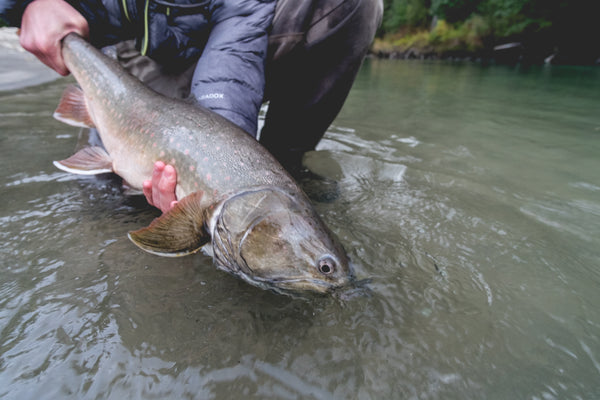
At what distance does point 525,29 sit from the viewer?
24.6 m

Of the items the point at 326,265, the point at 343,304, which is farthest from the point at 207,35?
the point at 343,304

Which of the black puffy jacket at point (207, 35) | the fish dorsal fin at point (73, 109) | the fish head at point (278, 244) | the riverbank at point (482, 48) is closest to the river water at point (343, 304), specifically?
the fish head at point (278, 244)

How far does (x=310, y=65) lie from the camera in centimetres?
335

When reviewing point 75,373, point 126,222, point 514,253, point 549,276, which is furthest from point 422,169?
point 75,373

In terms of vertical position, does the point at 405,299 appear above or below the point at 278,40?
below

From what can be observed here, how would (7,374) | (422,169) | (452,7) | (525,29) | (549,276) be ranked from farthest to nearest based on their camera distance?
(452,7) < (525,29) < (422,169) < (549,276) < (7,374)

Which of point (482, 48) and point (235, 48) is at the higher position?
point (235, 48)

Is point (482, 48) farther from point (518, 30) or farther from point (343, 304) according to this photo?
point (343, 304)

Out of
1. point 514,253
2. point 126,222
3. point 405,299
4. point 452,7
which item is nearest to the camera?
point 405,299

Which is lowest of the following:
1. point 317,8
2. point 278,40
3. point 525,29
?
point 525,29

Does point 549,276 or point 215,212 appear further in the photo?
point 549,276

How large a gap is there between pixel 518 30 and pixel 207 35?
29355mm

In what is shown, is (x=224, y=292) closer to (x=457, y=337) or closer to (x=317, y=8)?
(x=457, y=337)

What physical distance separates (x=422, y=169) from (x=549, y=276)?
168 centimetres
